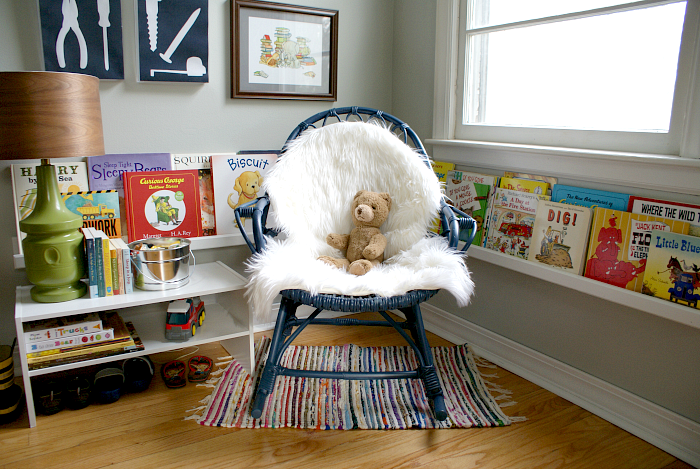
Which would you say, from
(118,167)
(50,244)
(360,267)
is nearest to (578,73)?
(360,267)

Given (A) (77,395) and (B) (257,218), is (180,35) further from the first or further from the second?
(A) (77,395)

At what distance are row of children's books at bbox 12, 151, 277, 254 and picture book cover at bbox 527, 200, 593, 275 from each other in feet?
3.78

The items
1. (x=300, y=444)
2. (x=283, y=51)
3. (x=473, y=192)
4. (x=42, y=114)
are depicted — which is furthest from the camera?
(x=283, y=51)

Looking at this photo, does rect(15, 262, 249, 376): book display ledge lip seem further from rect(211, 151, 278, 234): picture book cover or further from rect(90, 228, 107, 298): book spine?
rect(211, 151, 278, 234): picture book cover

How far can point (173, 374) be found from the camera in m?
1.86

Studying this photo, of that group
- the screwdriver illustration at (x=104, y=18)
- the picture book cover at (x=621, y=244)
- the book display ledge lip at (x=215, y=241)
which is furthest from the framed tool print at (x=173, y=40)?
the picture book cover at (x=621, y=244)

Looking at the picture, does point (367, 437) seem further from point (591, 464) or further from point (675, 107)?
point (675, 107)

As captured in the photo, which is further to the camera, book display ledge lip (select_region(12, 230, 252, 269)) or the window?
book display ledge lip (select_region(12, 230, 252, 269))

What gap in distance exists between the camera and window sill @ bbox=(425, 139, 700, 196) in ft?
4.78

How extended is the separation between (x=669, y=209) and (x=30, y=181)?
209 centimetres

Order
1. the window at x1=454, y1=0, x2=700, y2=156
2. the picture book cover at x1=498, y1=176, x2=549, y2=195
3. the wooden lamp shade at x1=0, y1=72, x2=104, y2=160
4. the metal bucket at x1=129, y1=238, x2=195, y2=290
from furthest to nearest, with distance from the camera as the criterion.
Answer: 1. the picture book cover at x1=498, y1=176, x2=549, y2=195
2. the metal bucket at x1=129, y1=238, x2=195, y2=290
3. the window at x1=454, y1=0, x2=700, y2=156
4. the wooden lamp shade at x1=0, y1=72, x2=104, y2=160

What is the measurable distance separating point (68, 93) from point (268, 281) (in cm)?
79

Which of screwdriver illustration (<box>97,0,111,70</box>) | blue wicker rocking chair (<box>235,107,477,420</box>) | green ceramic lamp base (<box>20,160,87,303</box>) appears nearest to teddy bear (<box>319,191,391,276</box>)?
blue wicker rocking chair (<box>235,107,477,420</box>)

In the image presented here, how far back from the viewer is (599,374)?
1.75 metres
